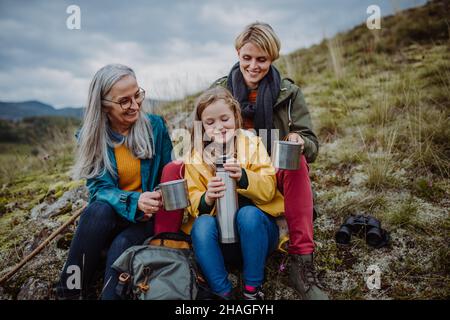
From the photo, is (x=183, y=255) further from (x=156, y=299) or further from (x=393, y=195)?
(x=393, y=195)

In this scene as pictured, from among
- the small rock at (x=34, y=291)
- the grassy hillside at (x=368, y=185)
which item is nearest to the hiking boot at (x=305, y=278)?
the grassy hillside at (x=368, y=185)

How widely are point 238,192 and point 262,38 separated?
134 centimetres

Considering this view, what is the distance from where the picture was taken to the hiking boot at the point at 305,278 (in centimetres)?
234

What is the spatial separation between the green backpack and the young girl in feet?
0.40

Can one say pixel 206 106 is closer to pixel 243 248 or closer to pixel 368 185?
pixel 243 248

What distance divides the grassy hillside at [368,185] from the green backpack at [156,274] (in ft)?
2.41

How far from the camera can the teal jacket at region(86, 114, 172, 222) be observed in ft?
8.37

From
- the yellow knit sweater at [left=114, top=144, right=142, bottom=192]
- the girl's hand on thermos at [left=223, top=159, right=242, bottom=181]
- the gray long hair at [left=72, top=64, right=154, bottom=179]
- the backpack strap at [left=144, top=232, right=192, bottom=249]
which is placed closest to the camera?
the girl's hand on thermos at [left=223, top=159, right=242, bottom=181]

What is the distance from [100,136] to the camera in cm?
274

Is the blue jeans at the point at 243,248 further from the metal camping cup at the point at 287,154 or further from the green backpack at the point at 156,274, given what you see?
the metal camping cup at the point at 287,154

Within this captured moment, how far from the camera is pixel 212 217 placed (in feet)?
7.84

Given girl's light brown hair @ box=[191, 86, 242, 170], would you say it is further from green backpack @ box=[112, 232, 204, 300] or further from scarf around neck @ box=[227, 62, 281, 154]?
green backpack @ box=[112, 232, 204, 300]

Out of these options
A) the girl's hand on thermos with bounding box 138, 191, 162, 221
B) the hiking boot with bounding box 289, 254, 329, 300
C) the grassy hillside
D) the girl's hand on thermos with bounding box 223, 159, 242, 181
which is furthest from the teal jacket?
the hiking boot with bounding box 289, 254, 329, 300
